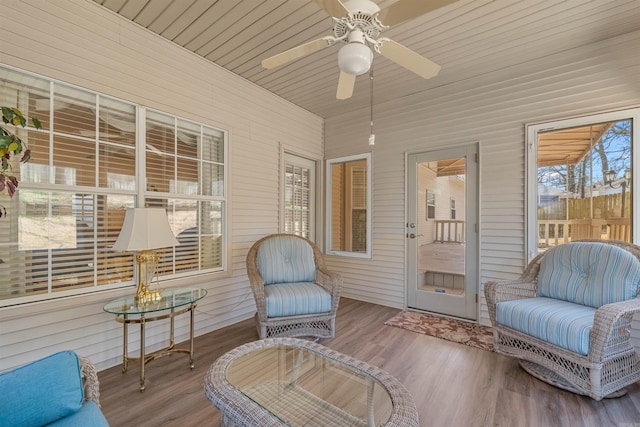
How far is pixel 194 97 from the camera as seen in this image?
313cm

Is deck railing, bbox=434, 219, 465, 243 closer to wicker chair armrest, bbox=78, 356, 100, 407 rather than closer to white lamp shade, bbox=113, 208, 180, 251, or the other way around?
white lamp shade, bbox=113, 208, 180, 251

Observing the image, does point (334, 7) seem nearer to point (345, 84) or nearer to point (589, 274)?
point (345, 84)

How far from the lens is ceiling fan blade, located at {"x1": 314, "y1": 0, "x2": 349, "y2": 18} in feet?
5.36

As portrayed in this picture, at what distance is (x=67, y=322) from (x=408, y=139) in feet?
13.5

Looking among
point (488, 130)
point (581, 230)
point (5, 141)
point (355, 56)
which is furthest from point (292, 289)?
point (581, 230)

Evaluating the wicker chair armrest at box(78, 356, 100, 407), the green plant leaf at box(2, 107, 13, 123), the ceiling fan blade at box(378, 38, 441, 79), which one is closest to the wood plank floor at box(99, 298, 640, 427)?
the wicker chair armrest at box(78, 356, 100, 407)

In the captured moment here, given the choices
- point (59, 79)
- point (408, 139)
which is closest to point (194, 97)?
point (59, 79)

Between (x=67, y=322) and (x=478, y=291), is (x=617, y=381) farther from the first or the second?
(x=67, y=322)

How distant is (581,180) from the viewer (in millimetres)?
3047

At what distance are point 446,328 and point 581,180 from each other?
2114mm

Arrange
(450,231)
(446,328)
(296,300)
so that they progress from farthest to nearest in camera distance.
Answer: (450,231) < (446,328) < (296,300)

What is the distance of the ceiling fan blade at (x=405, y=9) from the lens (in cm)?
160

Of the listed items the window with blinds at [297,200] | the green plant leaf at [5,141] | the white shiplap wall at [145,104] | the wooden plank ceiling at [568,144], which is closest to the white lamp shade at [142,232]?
the white shiplap wall at [145,104]

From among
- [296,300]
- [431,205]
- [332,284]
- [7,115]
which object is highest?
[7,115]
